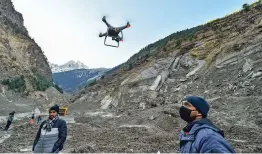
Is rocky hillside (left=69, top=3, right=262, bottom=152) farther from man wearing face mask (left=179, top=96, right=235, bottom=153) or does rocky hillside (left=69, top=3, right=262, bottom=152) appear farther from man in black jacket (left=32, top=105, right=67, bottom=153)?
man wearing face mask (left=179, top=96, right=235, bottom=153)

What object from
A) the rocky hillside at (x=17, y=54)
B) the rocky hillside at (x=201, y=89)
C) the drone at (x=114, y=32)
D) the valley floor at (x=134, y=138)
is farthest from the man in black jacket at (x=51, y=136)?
the rocky hillside at (x=17, y=54)

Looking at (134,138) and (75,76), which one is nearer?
(134,138)

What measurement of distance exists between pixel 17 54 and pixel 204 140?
46.7 metres

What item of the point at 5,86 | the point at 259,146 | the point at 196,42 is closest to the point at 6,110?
the point at 5,86

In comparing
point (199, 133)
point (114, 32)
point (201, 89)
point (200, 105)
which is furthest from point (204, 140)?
point (201, 89)

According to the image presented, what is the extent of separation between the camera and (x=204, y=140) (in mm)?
2416

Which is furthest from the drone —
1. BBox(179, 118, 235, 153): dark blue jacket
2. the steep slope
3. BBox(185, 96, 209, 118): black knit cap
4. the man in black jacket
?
the steep slope

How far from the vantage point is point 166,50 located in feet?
116

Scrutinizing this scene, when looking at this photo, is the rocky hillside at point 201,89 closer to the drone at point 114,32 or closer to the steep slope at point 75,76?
the drone at point 114,32

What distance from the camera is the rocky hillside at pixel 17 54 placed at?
4139 centimetres

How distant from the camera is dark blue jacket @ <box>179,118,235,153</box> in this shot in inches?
91.0

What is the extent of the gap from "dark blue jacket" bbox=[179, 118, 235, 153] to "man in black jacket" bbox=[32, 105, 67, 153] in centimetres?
313

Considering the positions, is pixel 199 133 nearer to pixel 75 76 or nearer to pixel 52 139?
pixel 52 139

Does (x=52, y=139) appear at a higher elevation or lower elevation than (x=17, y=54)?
lower
